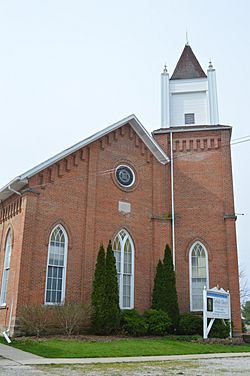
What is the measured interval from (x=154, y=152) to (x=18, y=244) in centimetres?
973

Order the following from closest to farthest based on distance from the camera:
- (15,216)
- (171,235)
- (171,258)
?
(15,216) < (171,258) < (171,235)

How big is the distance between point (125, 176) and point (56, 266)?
648 cm

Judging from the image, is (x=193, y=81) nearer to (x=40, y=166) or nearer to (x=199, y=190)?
(x=199, y=190)

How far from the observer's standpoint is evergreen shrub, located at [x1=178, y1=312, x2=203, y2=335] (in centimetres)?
2091

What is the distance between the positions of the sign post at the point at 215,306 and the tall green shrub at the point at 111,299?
12.6 feet

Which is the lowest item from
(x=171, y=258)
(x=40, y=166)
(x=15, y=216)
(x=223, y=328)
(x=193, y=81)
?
(x=223, y=328)

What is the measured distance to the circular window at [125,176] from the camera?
23.6 m

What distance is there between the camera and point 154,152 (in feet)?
83.5

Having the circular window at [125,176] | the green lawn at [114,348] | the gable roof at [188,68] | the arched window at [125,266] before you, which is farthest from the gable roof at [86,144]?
the green lawn at [114,348]

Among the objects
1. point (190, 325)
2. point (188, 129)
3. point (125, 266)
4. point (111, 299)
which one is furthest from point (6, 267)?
point (188, 129)

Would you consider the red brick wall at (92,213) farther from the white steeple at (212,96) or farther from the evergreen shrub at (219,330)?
the white steeple at (212,96)

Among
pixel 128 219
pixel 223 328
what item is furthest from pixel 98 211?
pixel 223 328

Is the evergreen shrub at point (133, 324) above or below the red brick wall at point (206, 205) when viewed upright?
below

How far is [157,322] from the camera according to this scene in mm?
20141
